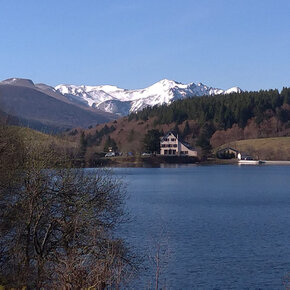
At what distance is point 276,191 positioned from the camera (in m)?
56.6

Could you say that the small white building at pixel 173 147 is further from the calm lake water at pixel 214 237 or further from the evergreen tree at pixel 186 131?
the calm lake water at pixel 214 237

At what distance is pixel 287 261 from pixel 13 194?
13084 mm

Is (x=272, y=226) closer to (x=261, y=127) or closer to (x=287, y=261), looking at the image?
(x=287, y=261)

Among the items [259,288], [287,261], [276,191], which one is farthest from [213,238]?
[276,191]

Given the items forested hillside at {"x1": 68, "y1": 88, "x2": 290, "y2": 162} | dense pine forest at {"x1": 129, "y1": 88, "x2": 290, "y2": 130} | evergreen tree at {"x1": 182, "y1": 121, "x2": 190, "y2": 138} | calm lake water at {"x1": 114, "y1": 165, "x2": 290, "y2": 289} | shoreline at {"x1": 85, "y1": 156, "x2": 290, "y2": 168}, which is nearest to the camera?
calm lake water at {"x1": 114, "y1": 165, "x2": 290, "y2": 289}

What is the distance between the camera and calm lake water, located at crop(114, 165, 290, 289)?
860 inches

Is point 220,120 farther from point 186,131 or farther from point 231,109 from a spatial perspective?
point 186,131

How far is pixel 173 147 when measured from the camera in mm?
135500

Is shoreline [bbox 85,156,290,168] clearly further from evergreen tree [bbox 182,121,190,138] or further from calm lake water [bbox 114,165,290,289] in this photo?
calm lake water [bbox 114,165,290,289]

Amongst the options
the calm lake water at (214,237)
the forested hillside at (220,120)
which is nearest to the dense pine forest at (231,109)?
the forested hillside at (220,120)

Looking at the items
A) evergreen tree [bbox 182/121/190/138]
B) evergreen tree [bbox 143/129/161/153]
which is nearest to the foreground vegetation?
evergreen tree [bbox 143/129/161/153]

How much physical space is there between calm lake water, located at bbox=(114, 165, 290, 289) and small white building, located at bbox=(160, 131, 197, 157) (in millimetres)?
81754

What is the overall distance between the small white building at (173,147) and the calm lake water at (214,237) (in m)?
81.8

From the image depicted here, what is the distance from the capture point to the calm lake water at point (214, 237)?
71.7 feet
